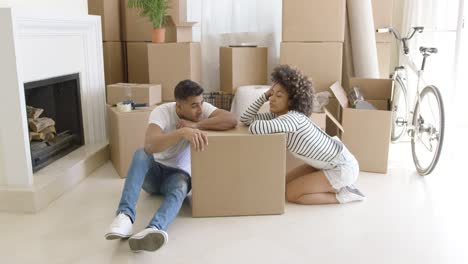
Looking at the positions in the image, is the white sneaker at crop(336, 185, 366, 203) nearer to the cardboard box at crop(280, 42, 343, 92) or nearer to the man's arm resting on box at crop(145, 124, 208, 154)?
the man's arm resting on box at crop(145, 124, 208, 154)

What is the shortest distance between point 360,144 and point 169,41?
1.89m

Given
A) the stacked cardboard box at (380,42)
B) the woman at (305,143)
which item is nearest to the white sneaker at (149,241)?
the woman at (305,143)

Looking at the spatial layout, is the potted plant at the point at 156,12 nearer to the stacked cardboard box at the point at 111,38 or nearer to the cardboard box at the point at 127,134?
the stacked cardboard box at the point at 111,38

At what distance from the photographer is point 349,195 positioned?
2.75 metres

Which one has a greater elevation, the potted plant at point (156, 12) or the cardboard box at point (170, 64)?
the potted plant at point (156, 12)

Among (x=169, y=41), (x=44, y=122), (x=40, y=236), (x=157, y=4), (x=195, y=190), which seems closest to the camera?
(x=40, y=236)

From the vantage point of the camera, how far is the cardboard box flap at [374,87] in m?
3.64

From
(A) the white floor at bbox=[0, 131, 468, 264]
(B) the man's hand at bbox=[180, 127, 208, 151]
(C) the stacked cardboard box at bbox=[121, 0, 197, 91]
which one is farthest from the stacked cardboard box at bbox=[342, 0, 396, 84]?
(B) the man's hand at bbox=[180, 127, 208, 151]

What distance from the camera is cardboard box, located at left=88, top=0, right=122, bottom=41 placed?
4.21 meters

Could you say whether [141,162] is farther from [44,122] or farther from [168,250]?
[44,122]

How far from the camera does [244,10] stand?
4348mm

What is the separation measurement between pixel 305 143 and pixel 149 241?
1016mm

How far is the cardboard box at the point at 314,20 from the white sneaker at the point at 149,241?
2.26m

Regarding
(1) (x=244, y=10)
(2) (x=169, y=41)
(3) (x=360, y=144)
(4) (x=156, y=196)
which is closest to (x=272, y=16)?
(1) (x=244, y=10)
